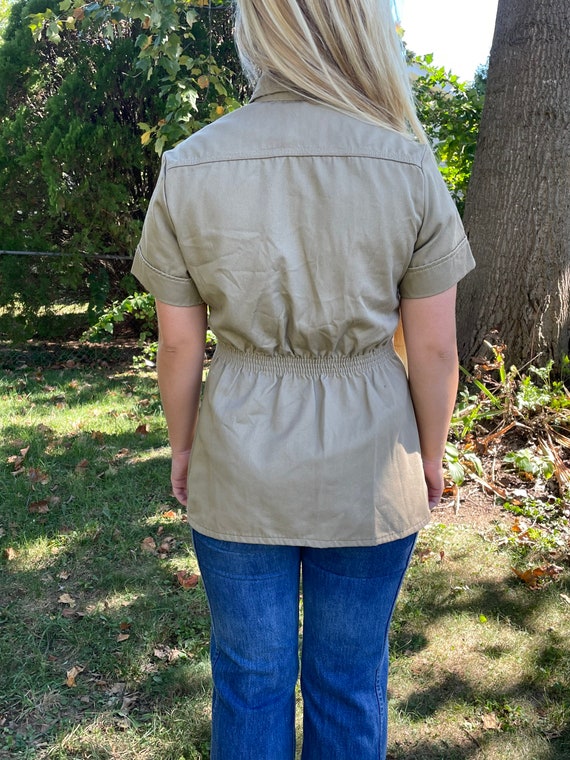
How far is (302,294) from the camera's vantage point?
1339 millimetres

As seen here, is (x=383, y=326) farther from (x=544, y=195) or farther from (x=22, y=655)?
(x=544, y=195)

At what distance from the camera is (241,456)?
1415mm

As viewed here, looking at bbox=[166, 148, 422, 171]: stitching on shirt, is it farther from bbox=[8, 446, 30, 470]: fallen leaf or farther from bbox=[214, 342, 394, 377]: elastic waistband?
bbox=[8, 446, 30, 470]: fallen leaf

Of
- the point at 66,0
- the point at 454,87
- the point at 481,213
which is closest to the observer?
the point at 66,0

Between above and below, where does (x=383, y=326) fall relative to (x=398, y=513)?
above

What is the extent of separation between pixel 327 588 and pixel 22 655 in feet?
5.66

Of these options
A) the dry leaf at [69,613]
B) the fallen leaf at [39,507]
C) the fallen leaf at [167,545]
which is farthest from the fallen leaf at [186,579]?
the fallen leaf at [39,507]

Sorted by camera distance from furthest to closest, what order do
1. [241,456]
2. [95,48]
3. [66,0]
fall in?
[95,48], [66,0], [241,456]

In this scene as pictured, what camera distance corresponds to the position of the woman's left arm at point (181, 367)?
1.48 metres

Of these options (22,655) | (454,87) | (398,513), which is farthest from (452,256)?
(454,87)

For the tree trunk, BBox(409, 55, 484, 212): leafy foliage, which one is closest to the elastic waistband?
the tree trunk

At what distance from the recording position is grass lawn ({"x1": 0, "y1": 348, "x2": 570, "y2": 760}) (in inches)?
91.4

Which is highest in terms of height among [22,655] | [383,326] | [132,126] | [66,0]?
[66,0]

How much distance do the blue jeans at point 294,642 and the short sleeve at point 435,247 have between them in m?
0.57
